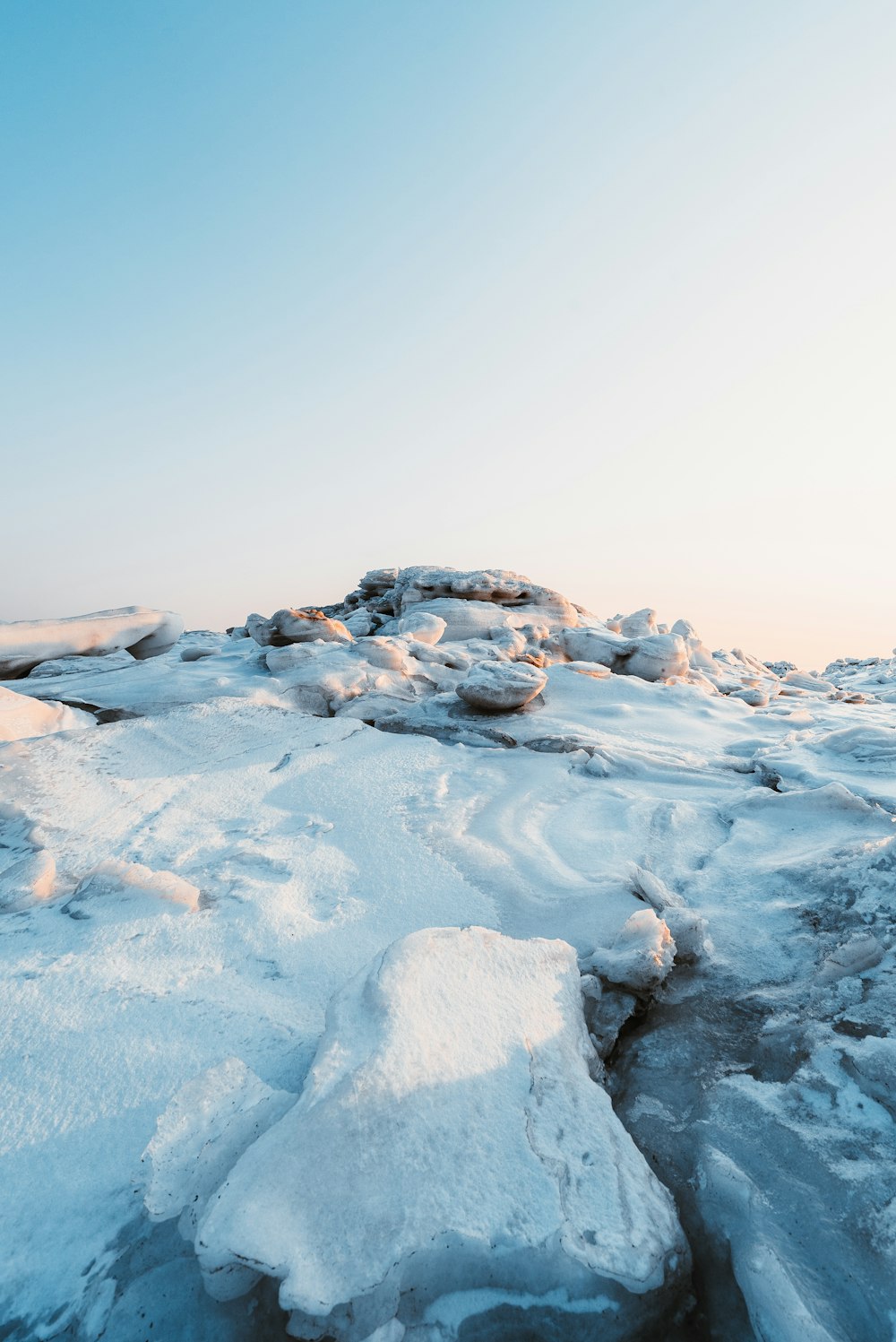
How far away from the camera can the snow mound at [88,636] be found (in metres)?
4.46

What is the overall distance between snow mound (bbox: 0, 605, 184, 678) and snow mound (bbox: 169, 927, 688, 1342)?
14.0 ft

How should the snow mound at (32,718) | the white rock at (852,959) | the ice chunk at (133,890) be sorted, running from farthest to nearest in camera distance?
1. the snow mound at (32,718)
2. the ice chunk at (133,890)
3. the white rock at (852,959)

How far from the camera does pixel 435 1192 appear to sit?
990 mm

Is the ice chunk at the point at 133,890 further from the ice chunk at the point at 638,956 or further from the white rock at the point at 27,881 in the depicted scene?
the ice chunk at the point at 638,956

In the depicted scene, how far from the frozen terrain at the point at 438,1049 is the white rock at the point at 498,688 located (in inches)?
32.4

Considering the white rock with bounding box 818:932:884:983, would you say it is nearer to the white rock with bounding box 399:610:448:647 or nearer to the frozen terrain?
the frozen terrain

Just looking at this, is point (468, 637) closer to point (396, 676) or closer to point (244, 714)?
point (396, 676)

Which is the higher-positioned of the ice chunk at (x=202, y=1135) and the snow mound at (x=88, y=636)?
the snow mound at (x=88, y=636)

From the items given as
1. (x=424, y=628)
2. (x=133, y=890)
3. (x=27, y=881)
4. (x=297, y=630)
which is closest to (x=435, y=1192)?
(x=133, y=890)

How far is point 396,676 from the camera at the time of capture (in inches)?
177

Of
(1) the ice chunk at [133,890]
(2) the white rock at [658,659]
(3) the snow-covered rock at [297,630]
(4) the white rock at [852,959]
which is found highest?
(3) the snow-covered rock at [297,630]

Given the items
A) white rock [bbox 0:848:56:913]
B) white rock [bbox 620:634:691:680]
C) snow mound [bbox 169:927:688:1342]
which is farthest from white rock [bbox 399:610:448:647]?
snow mound [bbox 169:927:688:1342]

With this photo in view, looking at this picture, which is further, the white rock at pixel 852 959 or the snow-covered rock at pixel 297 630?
the snow-covered rock at pixel 297 630

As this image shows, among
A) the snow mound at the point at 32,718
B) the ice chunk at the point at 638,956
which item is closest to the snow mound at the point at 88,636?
the snow mound at the point at 32,718
